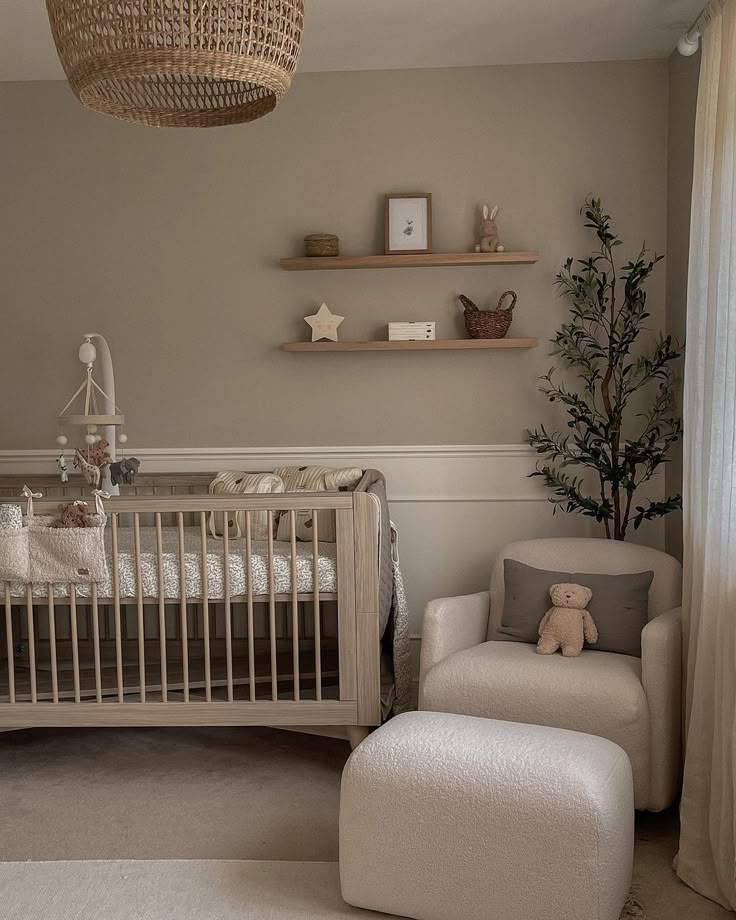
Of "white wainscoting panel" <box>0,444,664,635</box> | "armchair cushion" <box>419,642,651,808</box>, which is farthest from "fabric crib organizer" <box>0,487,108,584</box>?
"armchair cushion" <box>419,642,651,808</box>

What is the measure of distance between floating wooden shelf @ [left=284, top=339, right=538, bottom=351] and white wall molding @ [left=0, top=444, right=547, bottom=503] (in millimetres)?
364

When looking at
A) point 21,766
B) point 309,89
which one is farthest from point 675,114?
point 21,766

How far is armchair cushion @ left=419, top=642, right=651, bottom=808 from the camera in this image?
7.54ft

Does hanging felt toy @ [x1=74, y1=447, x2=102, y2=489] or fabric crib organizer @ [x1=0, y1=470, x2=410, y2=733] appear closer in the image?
fabric crib organizer @ [x1=0, y1=470, x2=410, y2=733]

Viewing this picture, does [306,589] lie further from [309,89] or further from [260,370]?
[309,89]

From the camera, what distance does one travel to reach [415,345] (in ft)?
10.7

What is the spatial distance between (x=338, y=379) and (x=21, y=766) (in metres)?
1.65

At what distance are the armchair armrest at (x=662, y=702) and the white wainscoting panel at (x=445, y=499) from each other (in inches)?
39.3

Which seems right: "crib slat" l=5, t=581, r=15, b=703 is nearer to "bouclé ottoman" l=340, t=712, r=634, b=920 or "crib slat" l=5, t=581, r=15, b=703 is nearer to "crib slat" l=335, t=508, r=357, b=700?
"crib slat" l=335, t=508, r=357, b=700

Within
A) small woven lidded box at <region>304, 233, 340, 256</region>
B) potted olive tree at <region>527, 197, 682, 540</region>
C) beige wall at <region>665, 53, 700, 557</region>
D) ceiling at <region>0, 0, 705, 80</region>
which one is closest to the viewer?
ceiling at <region>0, 0, 705, 80</region>

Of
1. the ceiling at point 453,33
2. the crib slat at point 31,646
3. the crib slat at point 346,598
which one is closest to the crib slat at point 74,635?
the crib slat at point 31,646

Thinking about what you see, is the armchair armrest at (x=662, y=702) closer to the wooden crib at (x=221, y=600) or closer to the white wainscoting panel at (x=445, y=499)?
the wooden crib at (x=221, y=600)

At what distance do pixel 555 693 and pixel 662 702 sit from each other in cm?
26

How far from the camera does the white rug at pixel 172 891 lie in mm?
1990
